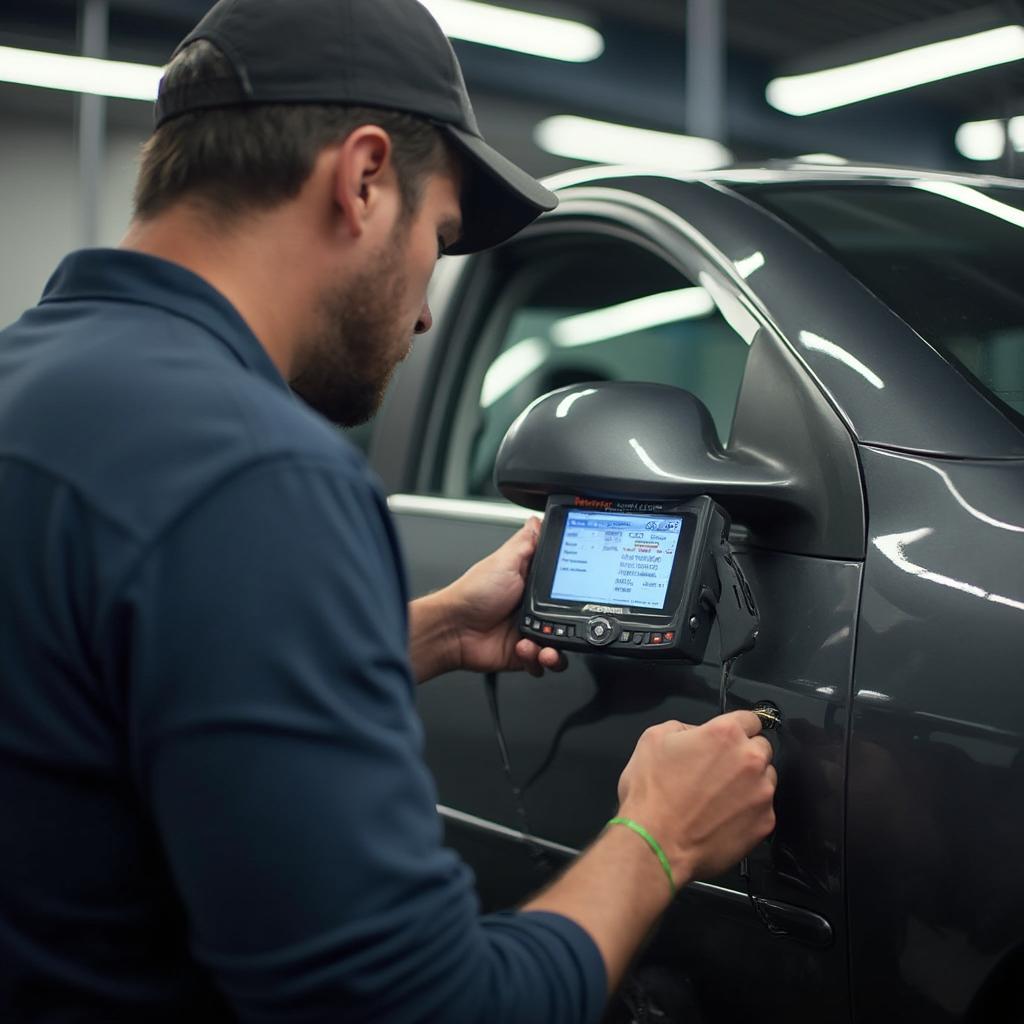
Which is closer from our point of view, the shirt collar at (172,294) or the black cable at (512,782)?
the shirt collar at (172,294)

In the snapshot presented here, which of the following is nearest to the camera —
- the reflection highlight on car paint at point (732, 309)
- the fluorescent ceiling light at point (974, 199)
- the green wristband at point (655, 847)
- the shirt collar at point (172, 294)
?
the shirt collar at point (172, 294)

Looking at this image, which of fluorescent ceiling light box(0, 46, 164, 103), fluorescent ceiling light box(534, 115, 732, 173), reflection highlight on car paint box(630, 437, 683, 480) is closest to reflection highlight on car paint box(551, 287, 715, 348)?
reflection highlight on car paint box(630, 437, 683, 480)

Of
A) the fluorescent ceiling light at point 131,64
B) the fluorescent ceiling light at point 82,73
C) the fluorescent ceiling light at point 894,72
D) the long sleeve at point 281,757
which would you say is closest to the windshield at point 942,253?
the long sleeve at point 281,757

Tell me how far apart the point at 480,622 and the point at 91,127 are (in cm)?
748

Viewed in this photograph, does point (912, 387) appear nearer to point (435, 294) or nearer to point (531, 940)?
point (531, 940)

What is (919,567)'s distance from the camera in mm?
1163

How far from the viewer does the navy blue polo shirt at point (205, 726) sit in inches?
30.2

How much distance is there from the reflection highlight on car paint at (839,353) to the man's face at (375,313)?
383 millimetres

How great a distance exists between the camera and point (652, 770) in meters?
1.15

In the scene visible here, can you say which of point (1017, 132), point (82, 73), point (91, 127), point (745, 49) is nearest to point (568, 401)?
point (1017, 132)

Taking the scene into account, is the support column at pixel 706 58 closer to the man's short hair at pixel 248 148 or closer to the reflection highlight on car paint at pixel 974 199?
the reflection highlight on car paint at pixel 974 199

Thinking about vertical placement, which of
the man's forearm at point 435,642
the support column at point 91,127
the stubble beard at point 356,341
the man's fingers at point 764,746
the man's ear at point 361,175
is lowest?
the man's forearm at point 435,642

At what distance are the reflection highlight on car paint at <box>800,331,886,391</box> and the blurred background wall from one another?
6.48 m

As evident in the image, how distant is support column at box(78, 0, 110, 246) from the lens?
7664mm
